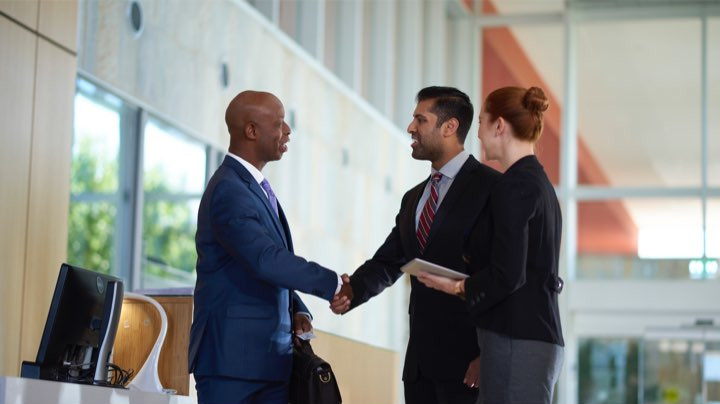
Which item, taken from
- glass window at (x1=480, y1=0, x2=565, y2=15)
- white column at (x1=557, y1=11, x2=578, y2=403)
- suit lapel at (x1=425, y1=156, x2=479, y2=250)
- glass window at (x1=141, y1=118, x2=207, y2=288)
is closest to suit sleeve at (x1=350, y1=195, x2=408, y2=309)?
suit lapel at (x1=425, y1=156, x2=479, y2=250)

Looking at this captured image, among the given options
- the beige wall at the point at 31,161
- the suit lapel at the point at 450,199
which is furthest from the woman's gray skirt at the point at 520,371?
the beige wall at the point at 31,161

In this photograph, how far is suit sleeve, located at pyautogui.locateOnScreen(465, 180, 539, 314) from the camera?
3576mm

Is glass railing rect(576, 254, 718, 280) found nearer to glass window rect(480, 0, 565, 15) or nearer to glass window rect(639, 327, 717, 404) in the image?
glass window rect(639, 327, 717, 404)

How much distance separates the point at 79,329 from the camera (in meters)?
4.12

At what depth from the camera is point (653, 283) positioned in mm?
15602

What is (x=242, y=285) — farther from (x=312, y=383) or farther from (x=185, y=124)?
(x=185, y=124)

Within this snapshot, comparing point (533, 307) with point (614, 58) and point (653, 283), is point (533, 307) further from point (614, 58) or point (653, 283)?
point (614, 58)

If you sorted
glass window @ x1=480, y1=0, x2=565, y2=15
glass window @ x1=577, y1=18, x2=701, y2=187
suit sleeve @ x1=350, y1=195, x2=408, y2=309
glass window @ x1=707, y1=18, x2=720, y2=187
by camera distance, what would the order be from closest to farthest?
Answer: suit sleeve @ x1=350, y1=195, x2=408, y2=309
glass window @ x1=707, y1=18, x2=720, y2=187
glass window @ x1=577, y1=18, x2=701, y2=187
glass window @ x1=480, y1=0, x2=565, y2=15

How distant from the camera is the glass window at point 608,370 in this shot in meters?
15.6

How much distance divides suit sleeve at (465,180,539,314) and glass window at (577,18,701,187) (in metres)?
12.9

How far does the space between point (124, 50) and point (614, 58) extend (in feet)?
34.1

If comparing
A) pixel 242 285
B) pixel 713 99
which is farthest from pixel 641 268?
pixel 242 285

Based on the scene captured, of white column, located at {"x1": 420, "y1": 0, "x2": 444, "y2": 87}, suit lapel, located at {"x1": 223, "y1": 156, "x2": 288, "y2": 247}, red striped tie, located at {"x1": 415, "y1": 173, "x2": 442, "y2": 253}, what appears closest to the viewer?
suit lapel, located at {"x1": 223, "y1": 156, "x2": 288, "y2": 247}

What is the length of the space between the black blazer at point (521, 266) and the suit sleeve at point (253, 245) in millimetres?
604
